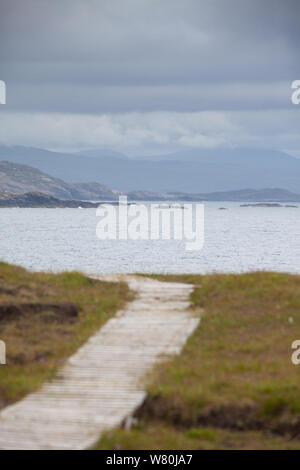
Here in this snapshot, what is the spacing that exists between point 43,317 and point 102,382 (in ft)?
22.1

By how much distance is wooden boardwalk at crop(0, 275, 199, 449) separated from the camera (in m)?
15.6

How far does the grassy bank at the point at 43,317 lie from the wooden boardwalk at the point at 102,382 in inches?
24.1

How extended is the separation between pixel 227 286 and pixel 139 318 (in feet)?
16.9

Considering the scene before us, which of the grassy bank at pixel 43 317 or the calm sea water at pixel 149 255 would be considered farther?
the calm sea water at pixel 149 255

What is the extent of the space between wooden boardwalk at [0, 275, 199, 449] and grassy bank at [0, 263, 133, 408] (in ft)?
2.01

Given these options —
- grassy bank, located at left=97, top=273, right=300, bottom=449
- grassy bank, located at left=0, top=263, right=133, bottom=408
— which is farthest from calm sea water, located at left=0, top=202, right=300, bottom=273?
grassy bank, located at left=97, top=273, right=300, bottom=449

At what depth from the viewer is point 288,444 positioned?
55.3ft

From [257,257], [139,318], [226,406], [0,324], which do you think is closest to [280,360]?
[226,406]

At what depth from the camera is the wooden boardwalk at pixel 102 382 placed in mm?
15641

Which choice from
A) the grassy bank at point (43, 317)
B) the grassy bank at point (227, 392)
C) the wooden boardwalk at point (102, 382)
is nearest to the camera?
the wooden boardwalk at point (102, 382)

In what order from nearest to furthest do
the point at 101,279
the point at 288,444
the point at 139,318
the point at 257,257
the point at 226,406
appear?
the point at 288,444
the point at 226,406
the point at 139,318
the point at 101,279
the point at 257,257

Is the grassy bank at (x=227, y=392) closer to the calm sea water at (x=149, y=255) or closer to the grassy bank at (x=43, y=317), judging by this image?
the grassy bank at (x=43, y=317)

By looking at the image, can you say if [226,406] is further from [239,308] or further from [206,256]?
[206,256]

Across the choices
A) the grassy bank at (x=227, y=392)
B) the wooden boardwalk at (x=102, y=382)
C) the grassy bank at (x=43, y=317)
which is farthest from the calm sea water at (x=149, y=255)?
the grassy bank at (x=227, y=392)
